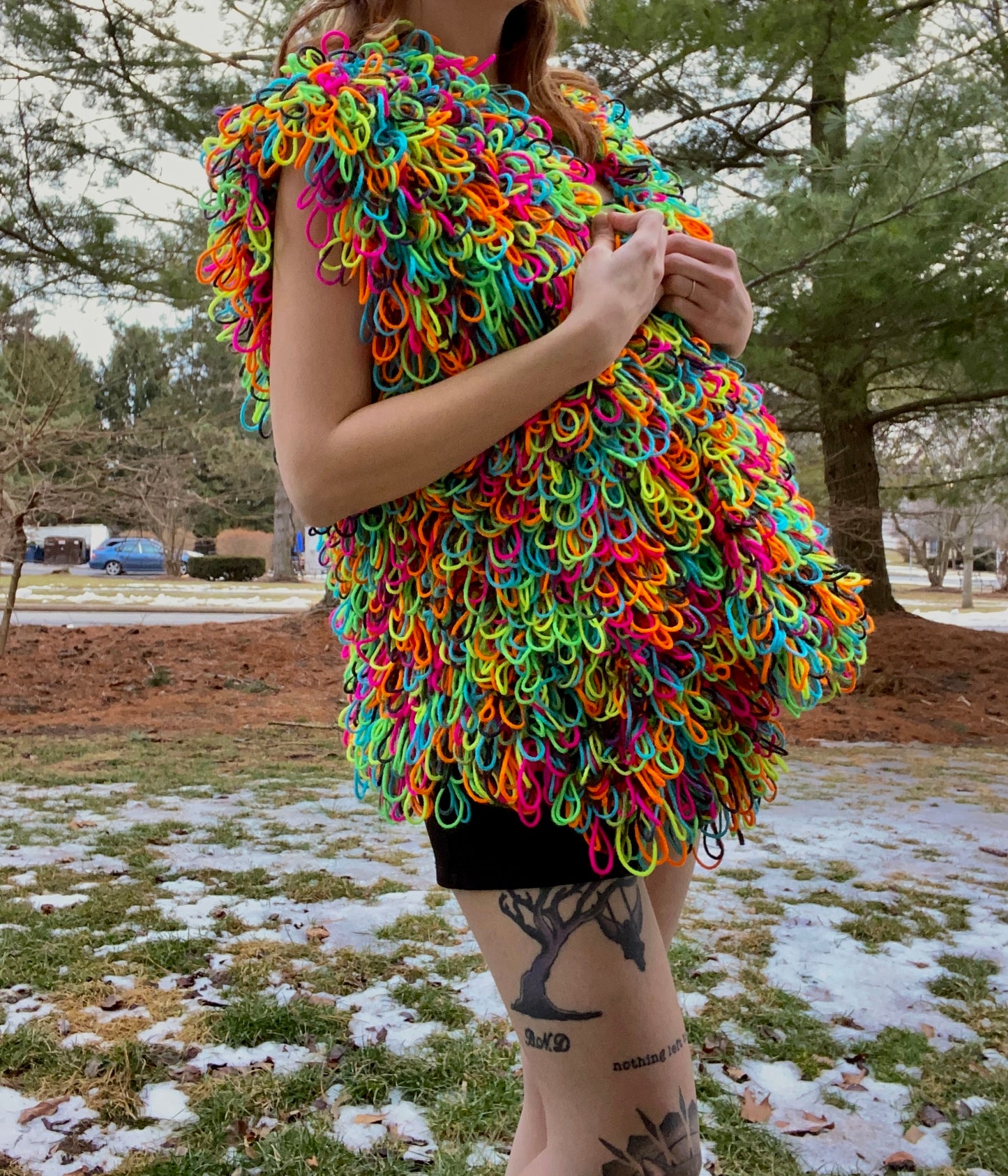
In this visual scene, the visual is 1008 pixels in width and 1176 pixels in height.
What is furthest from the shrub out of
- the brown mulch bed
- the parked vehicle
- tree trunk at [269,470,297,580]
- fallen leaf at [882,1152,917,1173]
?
fallen leaf at [882,1152,917,1173]

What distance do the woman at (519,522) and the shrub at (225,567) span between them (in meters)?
24.9

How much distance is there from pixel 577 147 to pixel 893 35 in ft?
17.2

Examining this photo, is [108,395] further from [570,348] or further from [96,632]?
[570,348]

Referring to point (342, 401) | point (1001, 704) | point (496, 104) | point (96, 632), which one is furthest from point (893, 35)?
point (96, 632)

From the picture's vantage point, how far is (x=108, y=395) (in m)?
14.4

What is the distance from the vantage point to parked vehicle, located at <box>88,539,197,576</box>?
26016 mm

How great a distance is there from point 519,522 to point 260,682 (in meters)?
7.12

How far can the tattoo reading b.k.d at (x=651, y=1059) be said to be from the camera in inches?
36.2

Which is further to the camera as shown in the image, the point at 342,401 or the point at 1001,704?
the point at 1001,704

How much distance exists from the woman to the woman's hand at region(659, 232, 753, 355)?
0.04 m

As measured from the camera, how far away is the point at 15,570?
24.7ft

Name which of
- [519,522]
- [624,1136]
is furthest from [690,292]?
[624,1136]

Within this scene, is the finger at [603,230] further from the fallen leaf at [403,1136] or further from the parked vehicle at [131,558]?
the parked vehicle at [131,558]

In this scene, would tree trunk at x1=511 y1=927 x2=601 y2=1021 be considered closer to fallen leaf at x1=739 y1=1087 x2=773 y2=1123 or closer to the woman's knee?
the woman's knee
